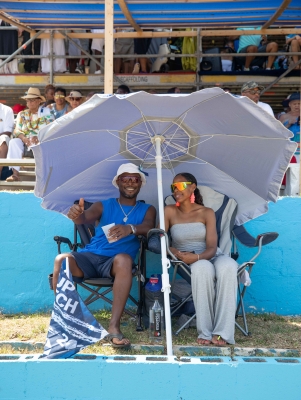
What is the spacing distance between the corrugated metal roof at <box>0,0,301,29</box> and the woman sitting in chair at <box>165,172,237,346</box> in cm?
313

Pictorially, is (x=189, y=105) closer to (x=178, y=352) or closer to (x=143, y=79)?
(x=178, y=352)

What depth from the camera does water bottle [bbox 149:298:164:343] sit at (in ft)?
16.5

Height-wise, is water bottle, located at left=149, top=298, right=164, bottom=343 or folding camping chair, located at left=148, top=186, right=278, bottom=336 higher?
folding camping chair, located at left=148, top=186, right=278, bottom=336

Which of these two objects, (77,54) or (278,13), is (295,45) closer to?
(278,13)

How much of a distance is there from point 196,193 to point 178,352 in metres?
1.52

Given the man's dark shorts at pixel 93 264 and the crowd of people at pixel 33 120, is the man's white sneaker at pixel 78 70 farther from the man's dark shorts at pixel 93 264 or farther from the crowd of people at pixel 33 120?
the man's dark shorts at pixel 93 264

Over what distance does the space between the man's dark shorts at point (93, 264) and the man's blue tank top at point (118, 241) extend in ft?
0.28

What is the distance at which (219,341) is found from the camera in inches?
189

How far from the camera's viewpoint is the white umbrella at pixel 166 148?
4.72 m

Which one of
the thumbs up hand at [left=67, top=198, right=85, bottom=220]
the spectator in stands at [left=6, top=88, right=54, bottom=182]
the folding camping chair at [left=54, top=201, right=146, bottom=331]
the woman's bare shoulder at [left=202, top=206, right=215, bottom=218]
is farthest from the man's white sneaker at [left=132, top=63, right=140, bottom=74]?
the thumbs up hand at [left=67, top=198, right=85, bottom=220]

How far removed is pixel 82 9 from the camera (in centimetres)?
820

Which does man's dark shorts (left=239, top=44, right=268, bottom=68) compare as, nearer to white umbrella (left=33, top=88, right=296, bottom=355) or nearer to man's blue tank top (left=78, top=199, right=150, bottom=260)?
white umbrella (left=33, top=88, right=296, bottom=355)

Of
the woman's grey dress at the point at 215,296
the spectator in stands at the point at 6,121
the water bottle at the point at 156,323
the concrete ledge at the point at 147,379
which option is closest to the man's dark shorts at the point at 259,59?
the spectator in stands at the point at 6,121

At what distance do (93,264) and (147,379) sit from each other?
56.9 inches
